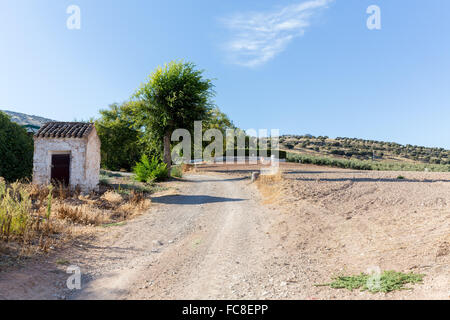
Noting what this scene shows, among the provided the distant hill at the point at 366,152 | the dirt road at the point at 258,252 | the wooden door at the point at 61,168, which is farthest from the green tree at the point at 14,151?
the distant hill at the point at 366,152

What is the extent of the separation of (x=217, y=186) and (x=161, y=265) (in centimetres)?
1188

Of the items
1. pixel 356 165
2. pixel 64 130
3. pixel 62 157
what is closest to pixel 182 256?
pixel 62 157

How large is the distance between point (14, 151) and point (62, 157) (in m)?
3.72

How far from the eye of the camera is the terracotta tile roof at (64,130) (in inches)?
506

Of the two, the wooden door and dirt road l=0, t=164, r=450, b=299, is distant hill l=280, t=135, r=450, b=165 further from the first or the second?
the wooden door

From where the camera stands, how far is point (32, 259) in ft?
17.1

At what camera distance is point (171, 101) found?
64.8ft

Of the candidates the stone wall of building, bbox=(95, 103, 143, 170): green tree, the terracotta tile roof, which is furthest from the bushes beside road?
the stone wall of building

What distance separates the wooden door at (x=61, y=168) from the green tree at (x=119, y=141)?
1955cm

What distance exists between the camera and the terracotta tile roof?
1284 centimetres

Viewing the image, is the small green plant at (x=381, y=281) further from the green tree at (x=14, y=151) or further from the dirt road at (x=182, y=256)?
the green tree at (x=14, y=151)
